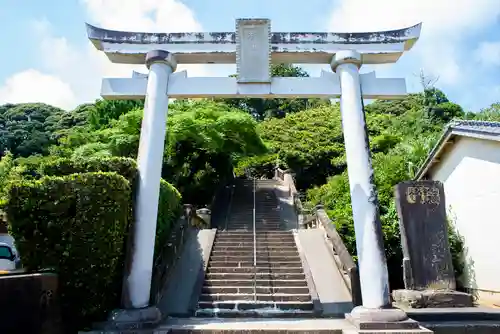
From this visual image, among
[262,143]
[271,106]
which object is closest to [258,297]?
[262,143]

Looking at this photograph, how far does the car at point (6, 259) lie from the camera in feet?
46.1

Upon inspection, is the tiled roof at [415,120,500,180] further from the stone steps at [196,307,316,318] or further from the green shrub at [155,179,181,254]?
the green shrub at [155,179,181,254]

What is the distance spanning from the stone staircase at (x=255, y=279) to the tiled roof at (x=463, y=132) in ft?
20.9

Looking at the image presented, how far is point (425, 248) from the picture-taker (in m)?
9.81

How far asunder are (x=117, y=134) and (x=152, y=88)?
29.9 feet

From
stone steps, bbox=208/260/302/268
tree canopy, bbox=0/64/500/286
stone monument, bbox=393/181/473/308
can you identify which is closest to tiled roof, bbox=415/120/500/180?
tree canopy, bbox=0/64/500/286

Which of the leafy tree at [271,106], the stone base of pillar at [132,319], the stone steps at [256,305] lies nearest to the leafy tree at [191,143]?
the stone steps at [256,305]

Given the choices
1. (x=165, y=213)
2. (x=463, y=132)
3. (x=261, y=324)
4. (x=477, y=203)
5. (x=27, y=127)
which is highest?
(x=27, y=127)

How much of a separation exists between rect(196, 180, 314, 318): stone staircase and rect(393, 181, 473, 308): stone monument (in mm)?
2506

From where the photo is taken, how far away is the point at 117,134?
16.8m

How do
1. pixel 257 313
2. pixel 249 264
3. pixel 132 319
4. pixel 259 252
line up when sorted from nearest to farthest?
pixel 132 319 → pixel 257 313 → pixel 249 264 → pixel 259 252

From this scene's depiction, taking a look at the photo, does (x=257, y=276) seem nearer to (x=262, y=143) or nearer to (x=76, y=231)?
(x=76, y=231)

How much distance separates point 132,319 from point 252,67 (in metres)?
5.35

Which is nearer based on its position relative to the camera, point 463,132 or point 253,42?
point 253,42
